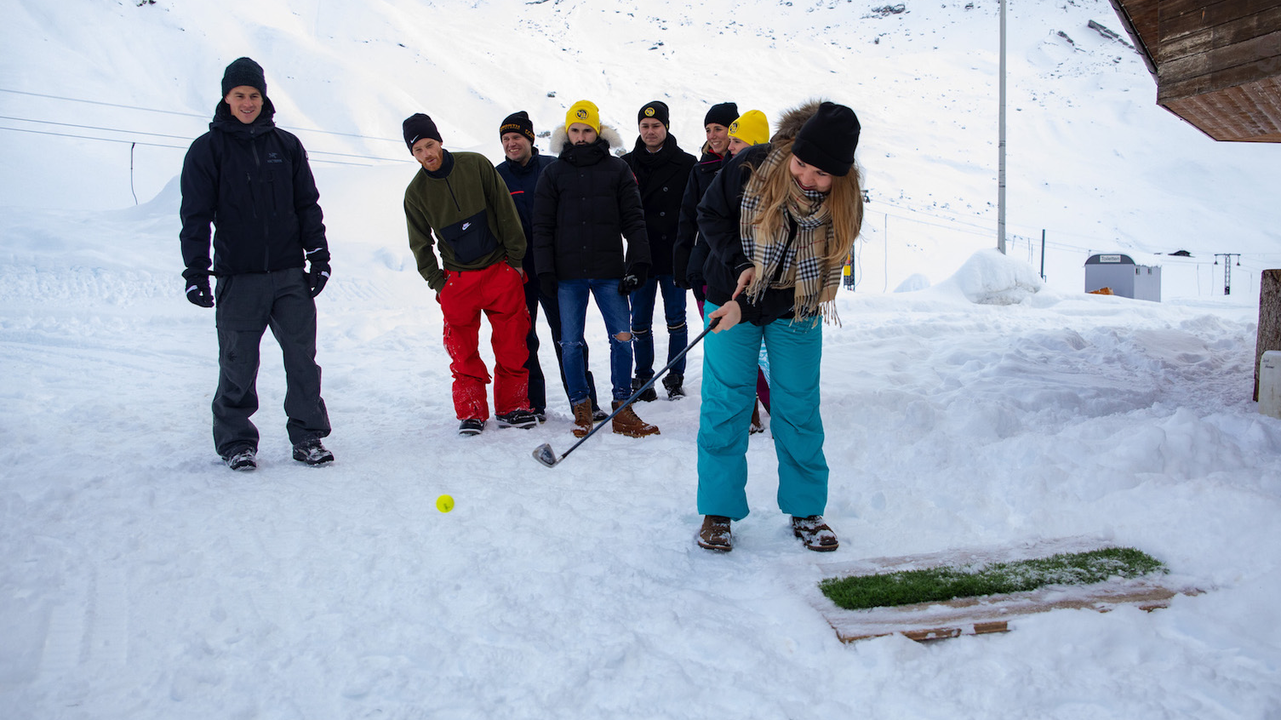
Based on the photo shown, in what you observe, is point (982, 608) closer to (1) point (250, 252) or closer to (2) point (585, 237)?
(2) point (585, 237)

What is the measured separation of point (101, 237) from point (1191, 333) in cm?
1311

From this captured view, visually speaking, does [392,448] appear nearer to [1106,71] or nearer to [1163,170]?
[1163,170]

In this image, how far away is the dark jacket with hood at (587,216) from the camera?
14.4ft

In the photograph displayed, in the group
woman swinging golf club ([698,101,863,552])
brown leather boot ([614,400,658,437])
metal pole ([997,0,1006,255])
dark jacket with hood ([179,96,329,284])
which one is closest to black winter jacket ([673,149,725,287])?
woman swinging golf club ([698,101,863,552])

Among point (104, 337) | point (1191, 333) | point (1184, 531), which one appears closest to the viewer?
point (1184, 531)

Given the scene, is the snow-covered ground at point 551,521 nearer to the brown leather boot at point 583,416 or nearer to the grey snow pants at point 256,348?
the brown leather boot at point 583,416

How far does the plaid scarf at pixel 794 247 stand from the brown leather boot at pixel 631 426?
5.81 ft

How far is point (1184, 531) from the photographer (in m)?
2.62

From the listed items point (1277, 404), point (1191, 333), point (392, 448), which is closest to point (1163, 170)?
point (1191, 333)

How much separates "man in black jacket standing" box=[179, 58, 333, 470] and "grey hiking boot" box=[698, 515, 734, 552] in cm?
211

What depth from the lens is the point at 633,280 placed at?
172 inches

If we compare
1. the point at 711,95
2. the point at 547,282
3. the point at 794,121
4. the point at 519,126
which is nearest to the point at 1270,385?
the point at 794,121

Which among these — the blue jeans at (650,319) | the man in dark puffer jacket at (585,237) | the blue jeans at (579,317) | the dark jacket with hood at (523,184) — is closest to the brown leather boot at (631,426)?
the man in dark puffer jacket at (585,237)

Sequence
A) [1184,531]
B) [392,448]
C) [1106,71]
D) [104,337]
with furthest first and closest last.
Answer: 1. [1106,71]
2. [104,337]
3. [392,448]
4. [1184,531]
